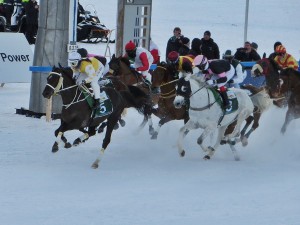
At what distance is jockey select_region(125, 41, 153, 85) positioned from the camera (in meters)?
17.8

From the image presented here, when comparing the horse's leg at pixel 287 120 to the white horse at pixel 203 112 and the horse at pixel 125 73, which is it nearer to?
the white horse at pixel 203 112

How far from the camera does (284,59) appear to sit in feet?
60.7

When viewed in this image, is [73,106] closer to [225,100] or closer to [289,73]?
[225,100]

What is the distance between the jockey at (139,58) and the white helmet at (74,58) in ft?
11.8

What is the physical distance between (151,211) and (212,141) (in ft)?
17.1

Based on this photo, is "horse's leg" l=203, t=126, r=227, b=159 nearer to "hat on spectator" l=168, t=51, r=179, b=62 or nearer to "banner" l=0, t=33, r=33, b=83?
"hat on spectator" l=168, t=51, r=179, b=62

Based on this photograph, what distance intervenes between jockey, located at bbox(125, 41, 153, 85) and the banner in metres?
4.63

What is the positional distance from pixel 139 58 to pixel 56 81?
429 centimetres

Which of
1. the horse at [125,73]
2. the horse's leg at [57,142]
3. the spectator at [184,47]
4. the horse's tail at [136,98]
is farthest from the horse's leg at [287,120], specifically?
the spectator at [184,47]

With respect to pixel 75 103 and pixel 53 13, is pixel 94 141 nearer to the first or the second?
pixel 75 103

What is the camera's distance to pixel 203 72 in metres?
15.5

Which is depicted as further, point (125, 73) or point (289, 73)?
point (125, 73)

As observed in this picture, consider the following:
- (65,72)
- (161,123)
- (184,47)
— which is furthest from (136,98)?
(184,47)

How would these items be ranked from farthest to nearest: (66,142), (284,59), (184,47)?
(184,47), (284,59), (66,142)
